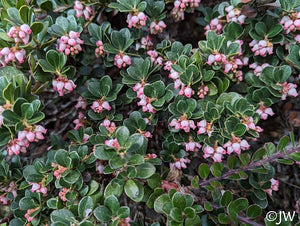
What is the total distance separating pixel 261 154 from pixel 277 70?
320 millimetres

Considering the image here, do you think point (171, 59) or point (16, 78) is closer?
point (16, 78)

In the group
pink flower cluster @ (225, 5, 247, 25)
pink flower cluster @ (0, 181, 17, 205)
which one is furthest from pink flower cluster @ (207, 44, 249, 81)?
pink flower cluster @ (0, 181, 17, 205)

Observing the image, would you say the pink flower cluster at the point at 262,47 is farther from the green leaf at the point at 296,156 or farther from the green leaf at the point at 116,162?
the green leaf at the point at 116,162

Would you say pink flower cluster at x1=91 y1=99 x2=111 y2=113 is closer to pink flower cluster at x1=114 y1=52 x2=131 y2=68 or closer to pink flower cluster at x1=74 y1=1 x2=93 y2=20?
pink flower cluster at x1=114 y1=52 x2=131 y2=68

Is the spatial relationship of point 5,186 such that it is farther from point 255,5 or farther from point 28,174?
point 255,5

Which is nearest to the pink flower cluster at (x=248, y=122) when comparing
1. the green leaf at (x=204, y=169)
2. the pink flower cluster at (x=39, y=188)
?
the green leaf at (x=204, y=169)

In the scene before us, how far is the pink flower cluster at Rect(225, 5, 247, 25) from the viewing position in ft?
4.18

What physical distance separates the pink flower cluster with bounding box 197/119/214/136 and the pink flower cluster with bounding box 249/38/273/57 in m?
0.38

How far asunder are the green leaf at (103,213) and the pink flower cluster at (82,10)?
743 millimetres

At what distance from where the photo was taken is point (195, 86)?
3.94ft

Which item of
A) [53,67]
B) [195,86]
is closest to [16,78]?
[53,67]

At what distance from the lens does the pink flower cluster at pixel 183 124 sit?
44.7 inches

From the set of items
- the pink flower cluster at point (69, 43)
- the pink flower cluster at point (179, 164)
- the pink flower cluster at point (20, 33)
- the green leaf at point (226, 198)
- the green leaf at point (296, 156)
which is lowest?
the pink flower cluster at point (179, 164)

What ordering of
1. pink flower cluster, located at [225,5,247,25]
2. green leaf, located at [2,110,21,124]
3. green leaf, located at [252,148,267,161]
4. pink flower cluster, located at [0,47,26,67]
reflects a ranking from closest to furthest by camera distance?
green leaf, located at [2,110,21,124] < pink flower cluster, located at [0,47,26,67] < green leaf, located at [252,148,267,161] < pink flower cluster, located at [225,5,247,25]
